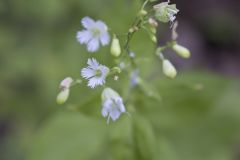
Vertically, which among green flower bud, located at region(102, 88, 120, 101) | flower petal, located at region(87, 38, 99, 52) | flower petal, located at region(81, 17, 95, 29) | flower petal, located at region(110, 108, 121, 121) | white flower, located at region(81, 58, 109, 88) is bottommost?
flower petal, located at region(110, 108, 121, 121)

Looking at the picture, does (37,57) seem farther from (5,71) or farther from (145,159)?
(145,159)

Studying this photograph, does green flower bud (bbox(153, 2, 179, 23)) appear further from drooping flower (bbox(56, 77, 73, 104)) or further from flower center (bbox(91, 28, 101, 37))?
drooping flower (bbox(56, 77, 73, 104))

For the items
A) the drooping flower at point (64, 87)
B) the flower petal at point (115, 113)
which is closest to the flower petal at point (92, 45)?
the drooping flower at point (64, 87)

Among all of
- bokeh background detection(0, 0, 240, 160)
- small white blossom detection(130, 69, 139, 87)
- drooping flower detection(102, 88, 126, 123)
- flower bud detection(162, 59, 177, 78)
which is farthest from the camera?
bokeh background detection(0, 0, 240, 160)

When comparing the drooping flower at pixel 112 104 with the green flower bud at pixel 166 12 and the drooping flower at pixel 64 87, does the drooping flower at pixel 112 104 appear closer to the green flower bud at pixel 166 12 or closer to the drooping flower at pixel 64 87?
the drooping flower at pixel 64 87

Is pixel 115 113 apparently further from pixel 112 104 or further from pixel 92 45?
pixel 92 45

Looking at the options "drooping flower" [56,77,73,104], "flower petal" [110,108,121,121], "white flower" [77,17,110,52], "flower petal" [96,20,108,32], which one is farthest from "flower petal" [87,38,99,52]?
"flower petal" [110,108,121,121]

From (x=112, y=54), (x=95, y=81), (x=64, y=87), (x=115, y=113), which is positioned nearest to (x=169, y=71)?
(x=112, y=54)
